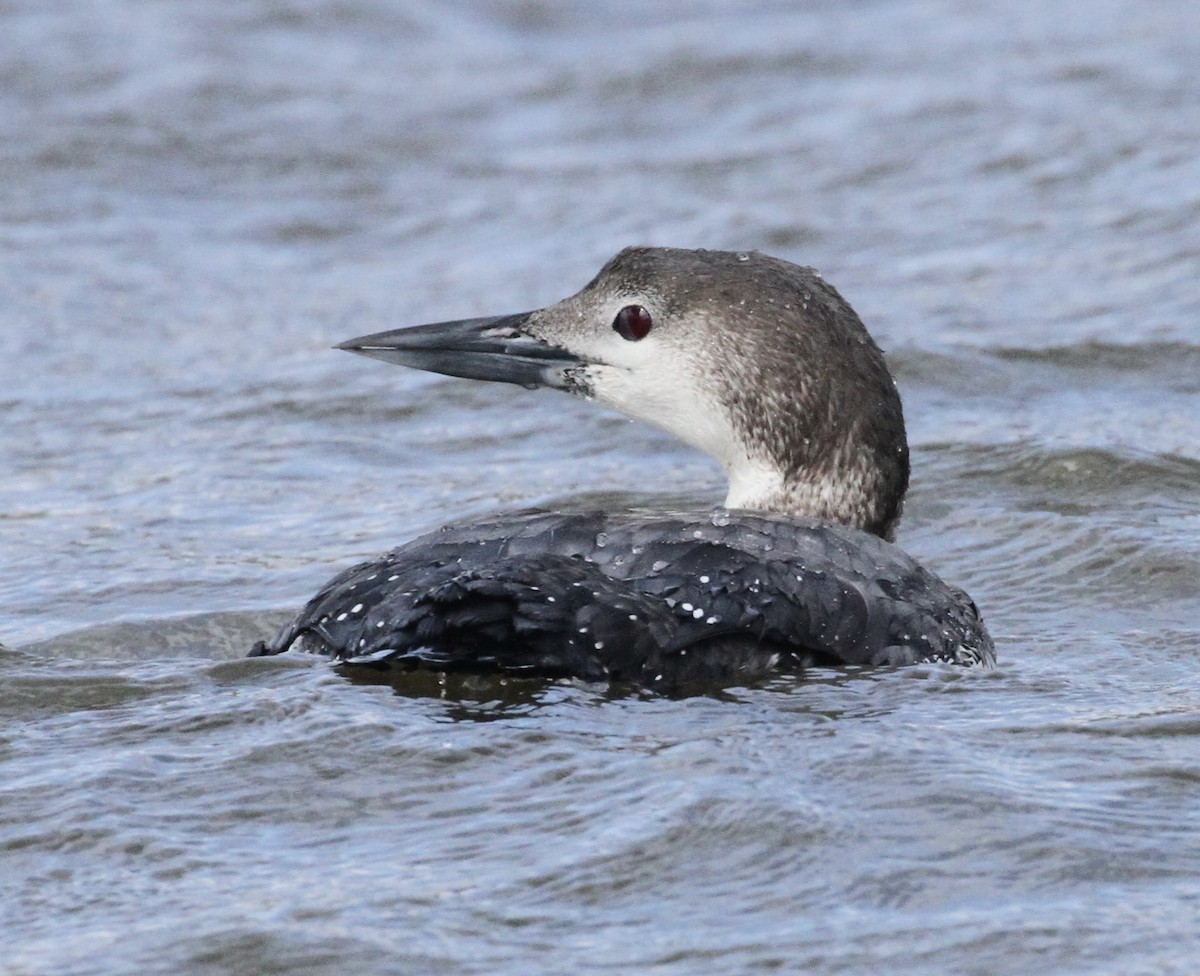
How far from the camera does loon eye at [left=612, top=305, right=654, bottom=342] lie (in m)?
4.86

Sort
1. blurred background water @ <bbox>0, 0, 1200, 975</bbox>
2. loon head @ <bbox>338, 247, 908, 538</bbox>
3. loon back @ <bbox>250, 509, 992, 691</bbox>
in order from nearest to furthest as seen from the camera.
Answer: blurred background water @ <bbox>0, 0, 1200, 975</bbox>, loon back @ <bbox>250, 509, 992, 691</bbox>, loon head @ <bbox>338, 247, 908, 538</bbox>

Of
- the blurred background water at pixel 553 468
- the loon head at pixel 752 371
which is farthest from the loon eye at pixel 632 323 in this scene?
the blurred background water at pixel 553 468

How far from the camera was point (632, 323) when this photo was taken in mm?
4875

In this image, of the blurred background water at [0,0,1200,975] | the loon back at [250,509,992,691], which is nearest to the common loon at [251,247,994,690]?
the loon back at [250,509,992,691]

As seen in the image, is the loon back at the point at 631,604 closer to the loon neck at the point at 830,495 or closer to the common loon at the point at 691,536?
the common loon at the point at 691,536

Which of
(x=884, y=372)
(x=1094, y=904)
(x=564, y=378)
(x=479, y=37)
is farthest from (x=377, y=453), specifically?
(x=479, y=37)

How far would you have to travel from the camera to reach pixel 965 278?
8.43 m

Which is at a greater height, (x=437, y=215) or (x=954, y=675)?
(x=437, y=215)

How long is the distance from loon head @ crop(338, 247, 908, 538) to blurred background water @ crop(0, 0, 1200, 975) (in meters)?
0.57

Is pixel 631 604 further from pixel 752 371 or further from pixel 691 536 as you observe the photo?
pixel 752 371

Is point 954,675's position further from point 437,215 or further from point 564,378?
point 437,215

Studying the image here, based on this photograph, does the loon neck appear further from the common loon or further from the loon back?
the loon back

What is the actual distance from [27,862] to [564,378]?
1.94m

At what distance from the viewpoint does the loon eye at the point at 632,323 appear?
4.86 m
